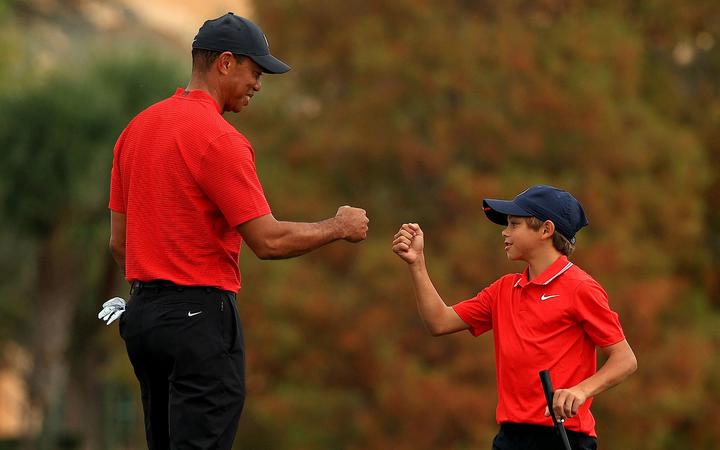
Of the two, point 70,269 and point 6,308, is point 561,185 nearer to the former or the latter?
point 70,269

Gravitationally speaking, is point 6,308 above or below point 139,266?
below

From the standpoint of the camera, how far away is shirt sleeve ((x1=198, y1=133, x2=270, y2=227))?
4922mm

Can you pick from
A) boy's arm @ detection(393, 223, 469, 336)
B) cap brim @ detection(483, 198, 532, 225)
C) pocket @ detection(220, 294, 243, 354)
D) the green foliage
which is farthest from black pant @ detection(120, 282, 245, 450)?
the green foliage

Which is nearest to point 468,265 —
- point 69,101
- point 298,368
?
point 298,368

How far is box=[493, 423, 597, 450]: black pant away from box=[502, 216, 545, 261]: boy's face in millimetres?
677

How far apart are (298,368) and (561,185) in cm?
515

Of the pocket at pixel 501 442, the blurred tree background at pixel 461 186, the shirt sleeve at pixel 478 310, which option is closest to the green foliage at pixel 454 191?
the blurred tree background at pixel 461 186

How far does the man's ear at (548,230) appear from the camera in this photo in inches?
225

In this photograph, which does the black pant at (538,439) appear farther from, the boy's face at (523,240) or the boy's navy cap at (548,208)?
the boy's navy cap at (548,208)

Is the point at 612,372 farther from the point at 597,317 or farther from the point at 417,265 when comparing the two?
the point at 417,265

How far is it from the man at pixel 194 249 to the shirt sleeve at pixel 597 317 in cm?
98

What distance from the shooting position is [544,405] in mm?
5441

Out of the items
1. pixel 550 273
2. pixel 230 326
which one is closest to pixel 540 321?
pixel 550 273

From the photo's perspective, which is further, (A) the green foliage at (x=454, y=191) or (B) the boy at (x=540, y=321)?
(A) the green foliage at (x=454, y=191)
